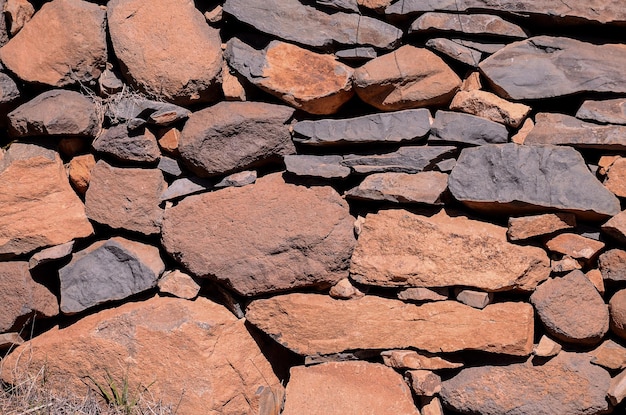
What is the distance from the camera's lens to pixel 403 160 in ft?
8.24

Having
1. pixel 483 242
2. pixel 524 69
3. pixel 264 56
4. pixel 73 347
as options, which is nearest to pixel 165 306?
pixel 73 347

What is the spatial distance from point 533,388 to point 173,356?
1.38 meters

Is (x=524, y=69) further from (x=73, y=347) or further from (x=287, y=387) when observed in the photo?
(x=73, y=347)

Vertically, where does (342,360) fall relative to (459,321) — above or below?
below

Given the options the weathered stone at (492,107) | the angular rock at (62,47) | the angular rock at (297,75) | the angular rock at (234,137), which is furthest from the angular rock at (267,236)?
the angular rock at (62,47)

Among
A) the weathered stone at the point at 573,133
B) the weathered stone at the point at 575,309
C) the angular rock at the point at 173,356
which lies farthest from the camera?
the angular rock at the point at 173,356

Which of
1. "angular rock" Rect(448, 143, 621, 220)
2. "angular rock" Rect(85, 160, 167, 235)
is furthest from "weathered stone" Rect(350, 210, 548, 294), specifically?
"angular rock" Rect(85, 160, 167, 235)

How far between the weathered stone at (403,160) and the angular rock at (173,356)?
32.4 inches

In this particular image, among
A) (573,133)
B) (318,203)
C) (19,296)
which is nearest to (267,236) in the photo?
(318,203)

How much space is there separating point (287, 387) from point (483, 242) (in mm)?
954

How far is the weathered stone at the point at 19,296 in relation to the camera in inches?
109

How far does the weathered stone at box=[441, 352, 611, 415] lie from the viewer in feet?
8.09

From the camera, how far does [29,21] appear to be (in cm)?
284

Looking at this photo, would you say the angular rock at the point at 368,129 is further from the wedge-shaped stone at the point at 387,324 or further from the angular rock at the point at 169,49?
the wedge-shaped stone at the point at 387,324
